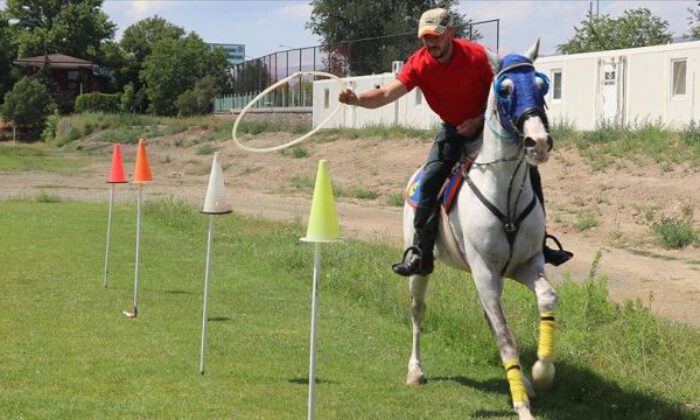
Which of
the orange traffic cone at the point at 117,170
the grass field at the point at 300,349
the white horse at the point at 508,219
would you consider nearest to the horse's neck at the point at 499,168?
the white horse at the point at 508,219

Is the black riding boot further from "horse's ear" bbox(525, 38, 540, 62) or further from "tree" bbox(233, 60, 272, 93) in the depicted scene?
"tree" bbox(233, 60, 272, 93)

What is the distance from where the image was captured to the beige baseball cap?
25.6ft

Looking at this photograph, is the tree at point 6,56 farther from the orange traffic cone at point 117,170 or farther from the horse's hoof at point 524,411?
the horse's hoof at point 524,411

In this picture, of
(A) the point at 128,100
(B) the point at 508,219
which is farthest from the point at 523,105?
(A) the point at 128,100

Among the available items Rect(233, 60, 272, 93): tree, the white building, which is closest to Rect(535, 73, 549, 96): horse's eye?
the white building

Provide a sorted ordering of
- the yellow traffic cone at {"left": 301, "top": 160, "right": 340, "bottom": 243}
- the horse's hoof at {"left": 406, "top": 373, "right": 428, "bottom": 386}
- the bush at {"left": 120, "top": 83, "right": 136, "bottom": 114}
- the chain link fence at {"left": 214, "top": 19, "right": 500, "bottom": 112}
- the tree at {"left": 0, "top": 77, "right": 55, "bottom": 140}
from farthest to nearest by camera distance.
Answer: the bush at {"left": 120, "top": 83, "right": 136, "bottom": 114} < the tree at {"left": 0, "top": 77, "right": 55, "bottom": 140} < the chain link fence at {"left": 214, "top": 19, "right": 500, "bottom": 112} < the horse's hoof at {"left": 406, "top": 373, "right": 428, "bottom": 386} < the yellow traffic cone at {"left": 301, "top": 160, "right": 340, "bottom": 243}

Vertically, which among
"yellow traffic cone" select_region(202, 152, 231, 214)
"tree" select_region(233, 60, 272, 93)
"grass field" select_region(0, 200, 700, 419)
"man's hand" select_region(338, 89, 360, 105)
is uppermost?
"tree" select_region(233, 60, 272, 93)

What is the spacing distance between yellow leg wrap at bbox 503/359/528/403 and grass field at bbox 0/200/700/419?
0.98m

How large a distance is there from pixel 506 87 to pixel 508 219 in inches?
42.3

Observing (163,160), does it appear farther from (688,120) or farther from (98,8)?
(98,8)

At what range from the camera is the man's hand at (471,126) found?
8125 mm

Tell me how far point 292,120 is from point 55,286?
165 ft

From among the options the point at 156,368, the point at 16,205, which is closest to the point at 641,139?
the point at 16,205

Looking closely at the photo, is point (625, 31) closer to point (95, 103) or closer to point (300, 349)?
point (95, 103)
